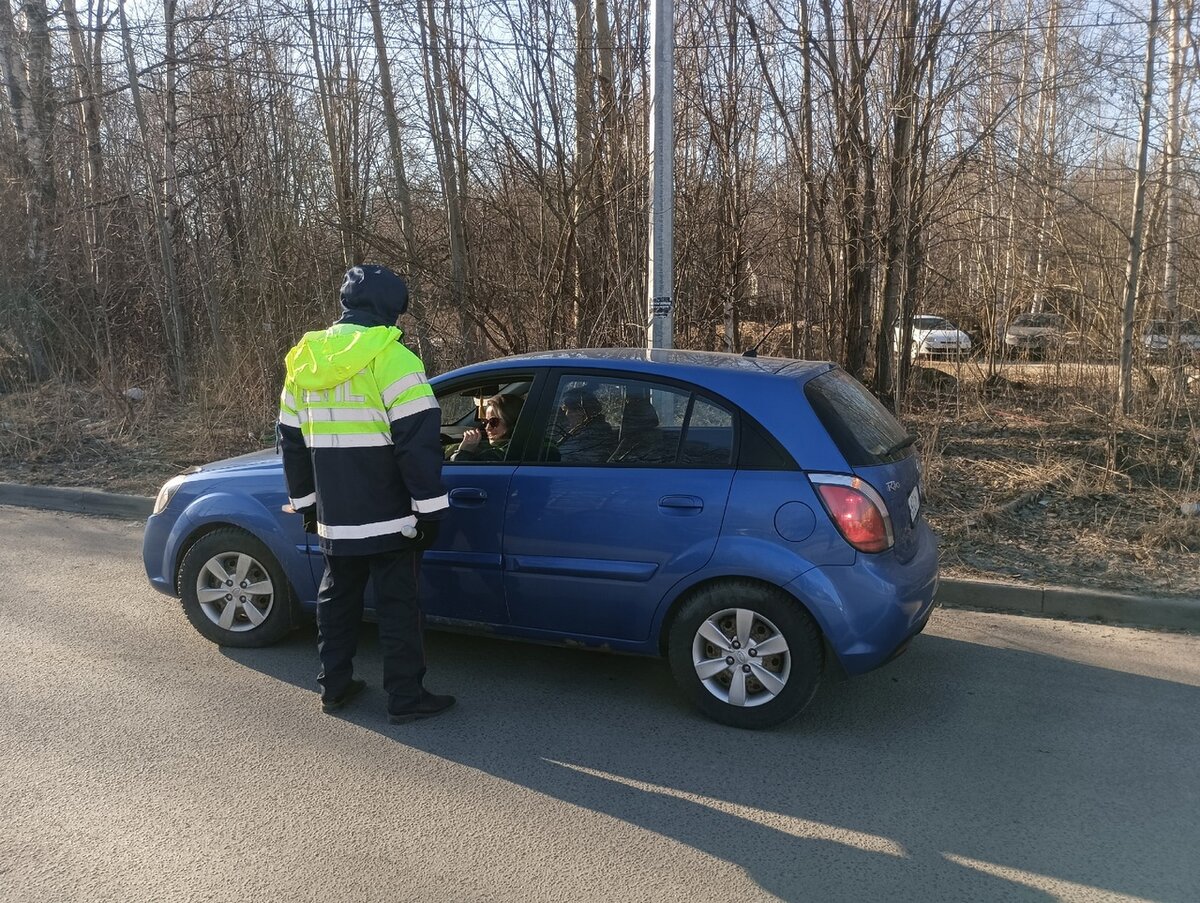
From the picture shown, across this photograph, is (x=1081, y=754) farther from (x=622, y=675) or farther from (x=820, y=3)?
(x=820, y=3)

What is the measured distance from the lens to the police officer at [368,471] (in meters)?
3.80

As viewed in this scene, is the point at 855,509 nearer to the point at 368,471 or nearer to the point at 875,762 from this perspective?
the point at 875,762

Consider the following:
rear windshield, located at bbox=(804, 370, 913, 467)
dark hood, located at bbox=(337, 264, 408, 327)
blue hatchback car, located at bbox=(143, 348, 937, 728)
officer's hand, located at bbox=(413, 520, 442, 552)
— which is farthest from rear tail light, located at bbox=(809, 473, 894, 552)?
dark hood, located at bbox=(337, 264, 408, 327)

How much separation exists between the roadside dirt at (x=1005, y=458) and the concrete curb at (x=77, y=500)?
0.76 ft

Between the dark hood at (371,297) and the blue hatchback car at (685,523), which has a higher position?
the dark hood at (371,297)

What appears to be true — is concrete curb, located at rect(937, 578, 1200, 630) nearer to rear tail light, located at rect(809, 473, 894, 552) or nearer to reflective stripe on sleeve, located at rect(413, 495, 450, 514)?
rear tail light, located at rect(809, 473, 894, 552)

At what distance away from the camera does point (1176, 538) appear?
635 cm

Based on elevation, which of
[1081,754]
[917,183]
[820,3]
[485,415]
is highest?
[820,3]

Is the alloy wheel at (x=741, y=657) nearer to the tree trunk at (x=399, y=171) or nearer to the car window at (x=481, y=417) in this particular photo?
the car window at (x=481, y=417)

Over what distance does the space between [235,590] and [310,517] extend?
99cm

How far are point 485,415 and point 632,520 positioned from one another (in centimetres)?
103

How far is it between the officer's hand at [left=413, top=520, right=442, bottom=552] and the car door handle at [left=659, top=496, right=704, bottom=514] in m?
0.96

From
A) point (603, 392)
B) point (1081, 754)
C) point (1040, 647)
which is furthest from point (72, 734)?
point (1040, 647)

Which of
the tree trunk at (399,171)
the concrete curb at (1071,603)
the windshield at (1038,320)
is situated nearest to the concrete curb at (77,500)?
the tree trunk at (399,171)
